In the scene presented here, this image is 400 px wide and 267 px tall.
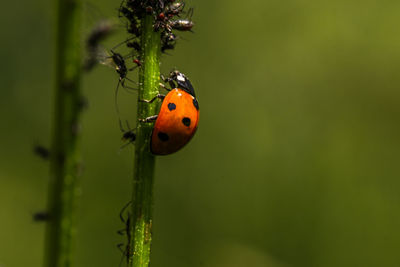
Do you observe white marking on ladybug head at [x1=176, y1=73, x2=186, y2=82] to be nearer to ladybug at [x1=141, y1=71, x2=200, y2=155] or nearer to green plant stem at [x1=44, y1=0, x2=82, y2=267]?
ladybug at [x1=141, y1=71, x2=200, y2=155]

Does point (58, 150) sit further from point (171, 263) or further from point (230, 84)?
point (230, 84)

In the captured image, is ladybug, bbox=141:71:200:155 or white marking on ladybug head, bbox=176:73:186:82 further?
white marking on ladybug head, bbox=176:73:186:82

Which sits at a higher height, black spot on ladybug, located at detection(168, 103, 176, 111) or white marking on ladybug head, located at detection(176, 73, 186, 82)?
white marking on ladybug head, located at detection(176, 73, 186, 82)

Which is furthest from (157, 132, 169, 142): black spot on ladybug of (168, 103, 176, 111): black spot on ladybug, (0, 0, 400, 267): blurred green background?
(0, 0, 400, 267): blurred green background

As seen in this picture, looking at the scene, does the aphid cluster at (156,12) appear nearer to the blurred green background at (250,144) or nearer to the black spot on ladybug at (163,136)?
the black spot on ladybug at (163,136)

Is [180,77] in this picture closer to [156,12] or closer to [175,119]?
[175,119]

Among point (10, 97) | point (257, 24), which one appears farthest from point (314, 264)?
point (10, 97)

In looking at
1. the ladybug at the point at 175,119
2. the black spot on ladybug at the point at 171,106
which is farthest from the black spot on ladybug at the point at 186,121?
the black spot on ladybug at the point at 171,106
